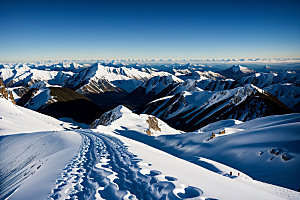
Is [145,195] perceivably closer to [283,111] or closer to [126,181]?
[126,181]

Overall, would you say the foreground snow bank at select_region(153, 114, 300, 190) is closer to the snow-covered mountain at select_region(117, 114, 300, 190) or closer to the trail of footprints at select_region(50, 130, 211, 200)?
the snow-covered mountain at select_region(117, 114, 300, 190)

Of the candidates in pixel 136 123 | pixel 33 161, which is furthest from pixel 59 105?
pixel 33 161

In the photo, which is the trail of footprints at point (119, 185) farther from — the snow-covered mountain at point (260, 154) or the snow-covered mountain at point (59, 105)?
the snow-covered mountain at point (59, 105)

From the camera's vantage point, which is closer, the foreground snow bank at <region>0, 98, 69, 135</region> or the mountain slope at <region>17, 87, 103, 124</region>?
the foreground snow bank at <region>0, 98, 69, 135</region>

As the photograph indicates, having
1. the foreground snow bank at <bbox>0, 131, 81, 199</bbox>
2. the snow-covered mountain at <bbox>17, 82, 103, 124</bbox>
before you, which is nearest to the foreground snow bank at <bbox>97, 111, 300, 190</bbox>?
the foreground snow bank at <bbox>0, 131, 81, 199</bbox>

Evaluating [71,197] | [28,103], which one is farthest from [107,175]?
[28,103]

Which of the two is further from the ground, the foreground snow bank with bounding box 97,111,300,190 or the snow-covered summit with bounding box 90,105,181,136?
the foreground snow bank with bounding box 97,111,300,190

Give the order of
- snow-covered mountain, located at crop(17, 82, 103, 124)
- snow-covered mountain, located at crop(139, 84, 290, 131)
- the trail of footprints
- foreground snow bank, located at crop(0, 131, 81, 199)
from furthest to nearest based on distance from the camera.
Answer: snow-covered mountain, located at crop(17, 82, 103, 124) → snow-covered mountain, located at crop(139, 84, 290, 131) → foreground snow bank, located at crop(0, 131, 81, 199) → the trail of footprints
